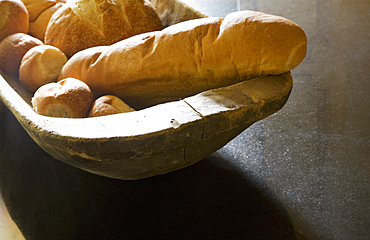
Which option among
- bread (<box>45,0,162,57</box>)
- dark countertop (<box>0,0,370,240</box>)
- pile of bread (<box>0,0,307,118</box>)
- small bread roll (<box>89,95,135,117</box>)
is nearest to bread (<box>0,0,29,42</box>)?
pile of bread (<box>0,0,307,118</box>)

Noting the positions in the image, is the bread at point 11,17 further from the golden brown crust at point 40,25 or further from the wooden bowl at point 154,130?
the wooden bowl at point 154,130

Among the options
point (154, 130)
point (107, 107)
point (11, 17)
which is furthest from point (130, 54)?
point (11, 17)

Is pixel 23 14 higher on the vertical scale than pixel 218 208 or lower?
higher

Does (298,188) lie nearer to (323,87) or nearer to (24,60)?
(323,87)

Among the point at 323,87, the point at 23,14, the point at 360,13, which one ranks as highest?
the point at 23,14

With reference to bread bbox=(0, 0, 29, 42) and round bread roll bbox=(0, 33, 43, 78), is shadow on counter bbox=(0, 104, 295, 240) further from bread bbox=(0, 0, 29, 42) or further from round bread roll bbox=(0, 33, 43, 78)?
bread bbox=(0, 0, 29, 42)

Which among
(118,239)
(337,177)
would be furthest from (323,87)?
(118,239)

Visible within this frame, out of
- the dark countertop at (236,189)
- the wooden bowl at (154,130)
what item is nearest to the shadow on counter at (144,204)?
the dark countertop at (236,189)
